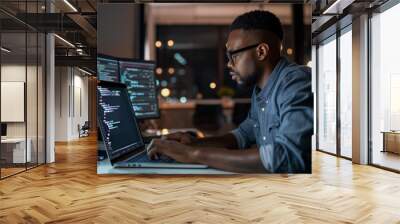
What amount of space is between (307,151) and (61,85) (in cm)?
1138

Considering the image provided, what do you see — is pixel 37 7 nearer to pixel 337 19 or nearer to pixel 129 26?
pixel 129 26

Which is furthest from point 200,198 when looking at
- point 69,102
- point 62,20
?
point 69,102

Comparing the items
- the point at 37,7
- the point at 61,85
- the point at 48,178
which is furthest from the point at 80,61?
the point at 48,178

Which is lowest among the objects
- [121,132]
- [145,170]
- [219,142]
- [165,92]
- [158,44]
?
[145,170]

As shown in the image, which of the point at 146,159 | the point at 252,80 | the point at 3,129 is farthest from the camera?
the point at 3,129

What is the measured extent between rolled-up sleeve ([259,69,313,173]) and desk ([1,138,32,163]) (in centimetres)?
420

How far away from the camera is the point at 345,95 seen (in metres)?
8.65

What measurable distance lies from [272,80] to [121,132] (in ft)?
5.80

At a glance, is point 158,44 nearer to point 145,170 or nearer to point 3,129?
point 145,170

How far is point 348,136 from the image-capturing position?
8375 millimetres

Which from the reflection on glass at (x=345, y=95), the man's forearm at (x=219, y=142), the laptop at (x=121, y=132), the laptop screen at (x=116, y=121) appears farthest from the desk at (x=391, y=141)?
the laptop screen at (x=116, y=121)

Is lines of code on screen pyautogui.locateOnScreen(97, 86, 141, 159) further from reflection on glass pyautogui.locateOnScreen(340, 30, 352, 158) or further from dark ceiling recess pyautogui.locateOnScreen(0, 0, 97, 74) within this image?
reflection on glass pyautogui.locateOnScreen(340, 30, 352, 158)

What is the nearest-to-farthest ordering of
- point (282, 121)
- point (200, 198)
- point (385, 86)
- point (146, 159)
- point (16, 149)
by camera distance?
point (282, 121) → point (146, 159) → point (200, 198) → point (16, 149) → point (385, 86)

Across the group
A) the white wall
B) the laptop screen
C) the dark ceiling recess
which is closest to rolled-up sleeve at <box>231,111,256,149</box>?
the laptop screen
